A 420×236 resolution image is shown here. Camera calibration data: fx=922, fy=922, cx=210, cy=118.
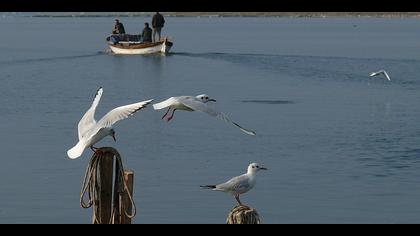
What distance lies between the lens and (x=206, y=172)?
54.4 feet

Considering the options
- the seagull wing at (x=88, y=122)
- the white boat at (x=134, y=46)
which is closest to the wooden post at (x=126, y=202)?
the seagull wing at (x=88, y=122)

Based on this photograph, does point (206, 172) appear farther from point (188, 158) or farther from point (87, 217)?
point (87, 217)

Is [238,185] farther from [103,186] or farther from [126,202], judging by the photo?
[103,186]

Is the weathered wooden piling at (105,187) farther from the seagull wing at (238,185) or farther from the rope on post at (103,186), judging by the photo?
the seagull wing at (238,185)

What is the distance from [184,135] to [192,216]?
30.1 ft

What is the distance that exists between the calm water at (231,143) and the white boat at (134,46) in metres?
5.45

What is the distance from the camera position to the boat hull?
160ft

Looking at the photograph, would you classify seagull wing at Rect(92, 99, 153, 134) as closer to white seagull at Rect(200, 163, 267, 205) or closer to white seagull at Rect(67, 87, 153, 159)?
white seagull at Rect(67, 87, 153, 159)

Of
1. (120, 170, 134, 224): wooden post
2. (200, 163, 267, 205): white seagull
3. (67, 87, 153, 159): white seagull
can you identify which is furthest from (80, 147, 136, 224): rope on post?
(200, 163, 267, 205): white seagull

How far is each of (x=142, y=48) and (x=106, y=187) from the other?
4286cm

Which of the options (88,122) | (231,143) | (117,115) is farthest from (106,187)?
(231,143)
